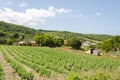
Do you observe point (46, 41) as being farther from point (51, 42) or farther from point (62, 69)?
point (62, 69)

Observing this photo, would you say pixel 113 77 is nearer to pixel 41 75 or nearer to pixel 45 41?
pixel 41 75

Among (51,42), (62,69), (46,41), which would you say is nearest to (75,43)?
(51,42)

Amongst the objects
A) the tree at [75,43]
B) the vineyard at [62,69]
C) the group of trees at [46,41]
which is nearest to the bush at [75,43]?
the tree at [75,43]

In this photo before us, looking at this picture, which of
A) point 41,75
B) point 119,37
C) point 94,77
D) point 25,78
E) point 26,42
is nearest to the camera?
point 94,77

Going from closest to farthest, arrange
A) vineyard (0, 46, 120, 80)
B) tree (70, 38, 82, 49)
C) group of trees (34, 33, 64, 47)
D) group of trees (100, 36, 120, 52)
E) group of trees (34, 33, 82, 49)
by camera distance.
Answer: vineyard (0, 46, 120, 80)
group of trees (100, 36, 120, 52)
tree (70, 38, 82, 49)
group of trees (34, 33, 82, 49)
group of trees (34, 33, 64, 47)

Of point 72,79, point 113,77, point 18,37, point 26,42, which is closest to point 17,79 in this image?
point 72,79

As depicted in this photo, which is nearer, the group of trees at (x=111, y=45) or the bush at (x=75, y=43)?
the group of trees at (x=111, y=45)

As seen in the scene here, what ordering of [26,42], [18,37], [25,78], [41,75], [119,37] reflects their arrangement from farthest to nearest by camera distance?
[18,37] → [26,42] → [119,37] → [41,75] → [25,78]

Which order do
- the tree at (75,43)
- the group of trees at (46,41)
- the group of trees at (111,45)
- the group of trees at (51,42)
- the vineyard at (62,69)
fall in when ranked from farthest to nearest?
the group of trees at (46,41), the group of trees at (51,42), the tree at (75,43), the group of trees at (111,45), the vineyard at (62,69)

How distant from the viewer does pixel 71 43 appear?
8788cm

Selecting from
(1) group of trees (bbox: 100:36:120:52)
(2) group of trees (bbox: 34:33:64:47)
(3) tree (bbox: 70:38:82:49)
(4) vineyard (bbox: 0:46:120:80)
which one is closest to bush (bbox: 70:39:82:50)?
(3) tree (bbox: 70:38:82:49)

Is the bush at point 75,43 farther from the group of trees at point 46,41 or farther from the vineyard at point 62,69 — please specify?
the vineyard at point 62,69

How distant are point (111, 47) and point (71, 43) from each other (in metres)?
16.5

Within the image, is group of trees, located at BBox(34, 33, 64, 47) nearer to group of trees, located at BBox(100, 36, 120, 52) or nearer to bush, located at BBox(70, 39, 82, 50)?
bush, located at BBox(70, 39, 82, 50)
